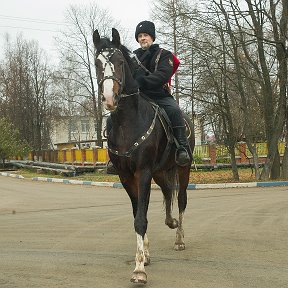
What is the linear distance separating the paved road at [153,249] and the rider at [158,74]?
4.75 ft

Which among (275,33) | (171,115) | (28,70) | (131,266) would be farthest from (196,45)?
(28,70)

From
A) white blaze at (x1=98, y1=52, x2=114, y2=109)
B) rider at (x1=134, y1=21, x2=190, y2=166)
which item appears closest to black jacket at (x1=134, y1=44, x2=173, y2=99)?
rider at (x1=134, y1=21, x2=190, y2=166)

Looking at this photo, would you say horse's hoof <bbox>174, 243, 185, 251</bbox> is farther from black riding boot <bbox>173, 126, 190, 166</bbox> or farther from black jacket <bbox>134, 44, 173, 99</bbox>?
black jacket <bbox>134, 44, 173, 99</bbox>

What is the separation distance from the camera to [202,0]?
65.2ft

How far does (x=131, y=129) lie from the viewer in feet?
17.7

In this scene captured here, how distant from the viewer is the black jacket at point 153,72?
5.96 m

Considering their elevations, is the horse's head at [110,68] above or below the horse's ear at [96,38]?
below

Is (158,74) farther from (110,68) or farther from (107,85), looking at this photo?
(107,85)

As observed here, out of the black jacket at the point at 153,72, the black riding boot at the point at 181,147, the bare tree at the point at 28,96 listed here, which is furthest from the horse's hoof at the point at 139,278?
the bare tree at the point at 28,96

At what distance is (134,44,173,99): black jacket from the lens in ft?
19.6

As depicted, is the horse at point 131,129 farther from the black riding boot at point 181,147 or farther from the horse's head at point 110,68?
the black riding boot at point 181,147

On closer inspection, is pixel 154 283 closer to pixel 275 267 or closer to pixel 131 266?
pixel 131 266

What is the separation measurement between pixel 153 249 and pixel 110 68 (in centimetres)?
285

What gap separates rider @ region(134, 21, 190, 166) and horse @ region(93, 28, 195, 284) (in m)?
0.33
